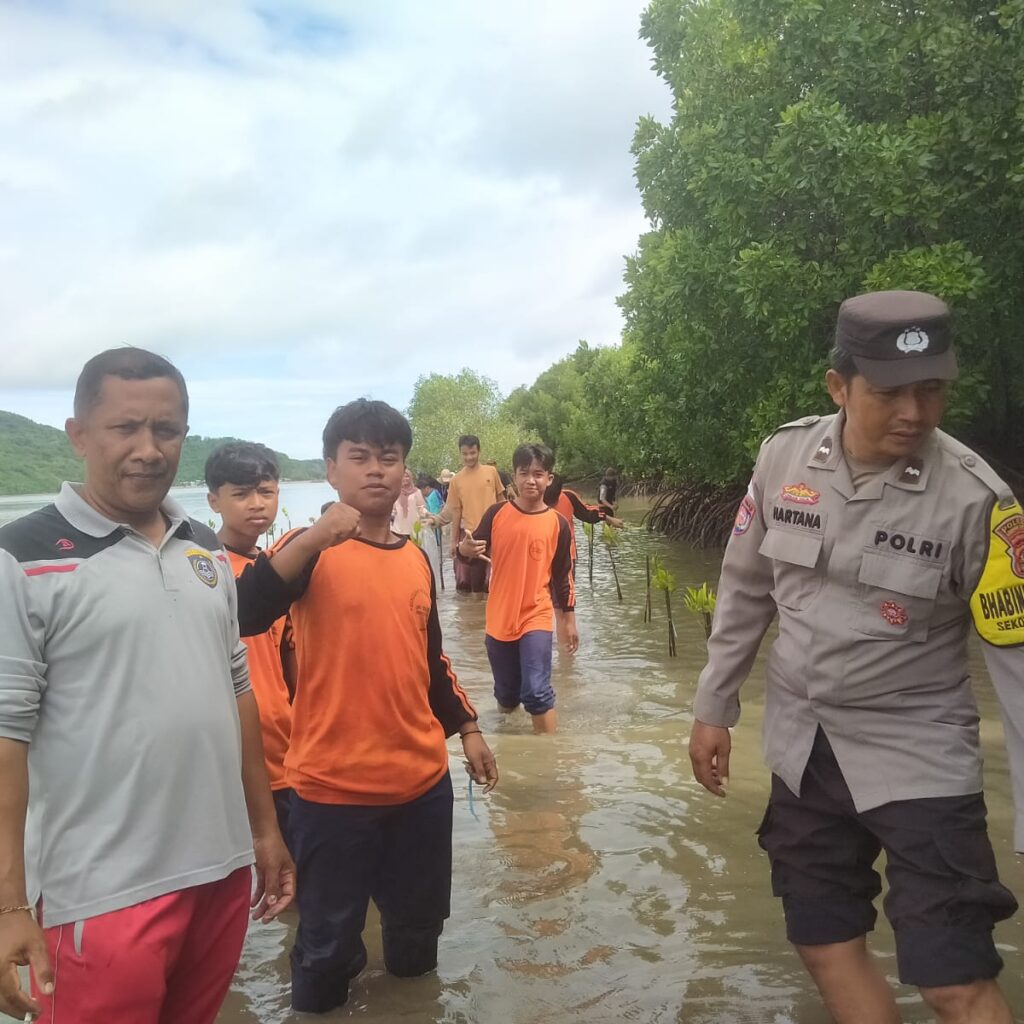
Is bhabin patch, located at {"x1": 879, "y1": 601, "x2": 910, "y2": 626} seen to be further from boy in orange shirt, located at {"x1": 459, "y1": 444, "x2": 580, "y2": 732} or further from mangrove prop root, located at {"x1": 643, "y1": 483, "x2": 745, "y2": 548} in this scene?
mangrove prop root, located at {"x1": 643, "y1": 483, "x2": 745, "y2": 548}

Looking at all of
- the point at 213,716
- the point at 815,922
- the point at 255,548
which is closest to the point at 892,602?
the point at 815,922

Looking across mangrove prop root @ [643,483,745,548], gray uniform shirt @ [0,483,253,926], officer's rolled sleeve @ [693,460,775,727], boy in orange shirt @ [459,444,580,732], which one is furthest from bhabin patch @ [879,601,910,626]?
mangrove prop root @ [643,483,745,548]

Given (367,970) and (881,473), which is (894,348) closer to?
(881,473)

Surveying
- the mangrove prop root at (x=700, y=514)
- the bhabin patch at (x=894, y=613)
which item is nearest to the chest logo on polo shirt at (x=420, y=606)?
the bhabin patch at (x=894, y=613)

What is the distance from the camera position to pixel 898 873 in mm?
2309

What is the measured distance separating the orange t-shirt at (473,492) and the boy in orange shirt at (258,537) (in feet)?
23.8

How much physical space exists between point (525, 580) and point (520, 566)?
98 millimetres

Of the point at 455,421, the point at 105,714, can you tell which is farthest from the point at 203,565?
the point at 455,421

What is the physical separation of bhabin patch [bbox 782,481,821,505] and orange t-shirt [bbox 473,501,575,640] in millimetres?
3770

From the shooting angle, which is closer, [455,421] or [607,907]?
[607,907]

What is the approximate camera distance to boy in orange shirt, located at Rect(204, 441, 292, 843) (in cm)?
369

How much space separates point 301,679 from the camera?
2.99 m

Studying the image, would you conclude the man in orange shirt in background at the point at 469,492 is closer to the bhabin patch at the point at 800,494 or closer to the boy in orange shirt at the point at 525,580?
the boy in orange shirt at the point at 525,580

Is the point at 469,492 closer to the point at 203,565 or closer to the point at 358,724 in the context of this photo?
the point at 358,724
